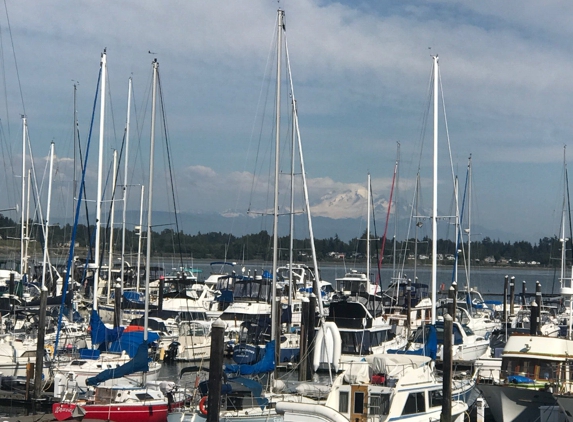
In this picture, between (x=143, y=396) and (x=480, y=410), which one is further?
(x=480, y=410)

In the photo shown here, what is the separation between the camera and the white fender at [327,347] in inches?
1289

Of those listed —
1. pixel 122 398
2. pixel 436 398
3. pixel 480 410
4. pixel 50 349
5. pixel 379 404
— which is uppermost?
pixel 379 404

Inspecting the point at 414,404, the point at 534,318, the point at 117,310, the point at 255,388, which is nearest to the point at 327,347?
the point at 255,388

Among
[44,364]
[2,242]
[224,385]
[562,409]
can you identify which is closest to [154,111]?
[44,364]

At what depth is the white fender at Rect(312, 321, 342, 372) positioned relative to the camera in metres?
32.8

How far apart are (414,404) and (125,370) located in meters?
10.3

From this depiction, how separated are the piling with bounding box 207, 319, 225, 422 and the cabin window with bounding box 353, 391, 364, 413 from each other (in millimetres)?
4714

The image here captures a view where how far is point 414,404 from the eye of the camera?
91.1 ft

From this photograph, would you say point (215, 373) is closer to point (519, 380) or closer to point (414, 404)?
point (414, 404)

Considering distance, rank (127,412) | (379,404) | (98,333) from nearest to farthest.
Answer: (379,404) < (127,412) < (98,333)

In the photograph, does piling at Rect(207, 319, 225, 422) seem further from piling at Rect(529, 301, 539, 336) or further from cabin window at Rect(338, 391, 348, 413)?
piling at Rect(529, 301, 539, 336)

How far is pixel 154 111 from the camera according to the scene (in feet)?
124

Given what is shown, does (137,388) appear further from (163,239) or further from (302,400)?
(163,239)

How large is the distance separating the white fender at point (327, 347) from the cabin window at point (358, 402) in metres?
5.80
